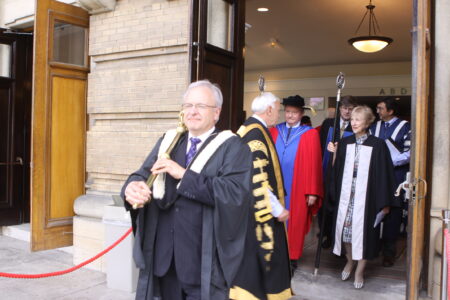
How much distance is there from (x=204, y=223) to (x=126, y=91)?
11.7 ft

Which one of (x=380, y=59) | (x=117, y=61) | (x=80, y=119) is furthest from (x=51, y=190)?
(x=380, y=59)

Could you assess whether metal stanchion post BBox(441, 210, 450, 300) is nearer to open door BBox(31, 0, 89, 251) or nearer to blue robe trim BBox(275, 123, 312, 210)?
blue robe trim BBox(275, 123, 312, 210)

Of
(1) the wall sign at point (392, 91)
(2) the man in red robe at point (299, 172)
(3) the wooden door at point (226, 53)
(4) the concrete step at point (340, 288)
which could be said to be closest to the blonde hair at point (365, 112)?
(2) the man in red robe at point (299, 172)

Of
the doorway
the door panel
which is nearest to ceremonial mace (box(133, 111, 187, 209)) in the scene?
the doorway

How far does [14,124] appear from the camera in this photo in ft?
25.3

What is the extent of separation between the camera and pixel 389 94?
43.3ft

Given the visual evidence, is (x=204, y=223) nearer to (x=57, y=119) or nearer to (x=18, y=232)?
(x=57, y=119)

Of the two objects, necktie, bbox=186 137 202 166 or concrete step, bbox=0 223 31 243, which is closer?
necktie, bbox=186 137 202 166

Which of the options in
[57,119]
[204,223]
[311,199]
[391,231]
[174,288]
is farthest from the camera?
[57,119]

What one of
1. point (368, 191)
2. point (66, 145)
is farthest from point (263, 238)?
point (66, 145)

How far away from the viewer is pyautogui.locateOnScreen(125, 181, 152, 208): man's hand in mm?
2389

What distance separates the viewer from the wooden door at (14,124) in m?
7.61

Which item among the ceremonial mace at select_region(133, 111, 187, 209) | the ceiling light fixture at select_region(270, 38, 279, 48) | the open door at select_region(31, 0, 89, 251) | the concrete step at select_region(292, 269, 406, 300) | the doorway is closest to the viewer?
the ceremonial mace at select_region(133, 111, 187, 209)

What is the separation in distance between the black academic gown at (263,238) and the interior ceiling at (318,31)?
5412 mm
